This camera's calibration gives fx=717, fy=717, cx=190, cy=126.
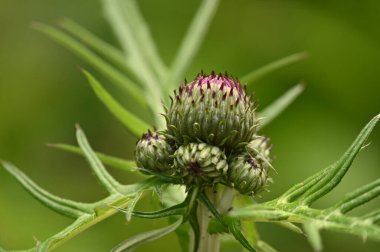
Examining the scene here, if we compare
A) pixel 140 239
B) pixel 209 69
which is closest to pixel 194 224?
pixel 140 239

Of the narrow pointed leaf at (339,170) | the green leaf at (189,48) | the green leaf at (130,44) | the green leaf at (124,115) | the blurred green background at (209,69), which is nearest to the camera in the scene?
the narrow pointed leaf at (339,170)

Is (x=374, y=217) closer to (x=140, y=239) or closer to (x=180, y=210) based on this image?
(x=180, y=210)

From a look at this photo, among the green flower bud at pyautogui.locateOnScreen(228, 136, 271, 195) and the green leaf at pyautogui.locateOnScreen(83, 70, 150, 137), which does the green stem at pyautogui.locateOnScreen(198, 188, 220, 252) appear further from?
the green leaf at pyautogui.locateOnScreen(83, 70, 150, 137)

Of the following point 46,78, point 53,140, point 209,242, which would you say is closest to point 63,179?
point 53,140

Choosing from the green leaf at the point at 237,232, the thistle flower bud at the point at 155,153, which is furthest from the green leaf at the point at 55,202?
the green leaf at the point at 237,232

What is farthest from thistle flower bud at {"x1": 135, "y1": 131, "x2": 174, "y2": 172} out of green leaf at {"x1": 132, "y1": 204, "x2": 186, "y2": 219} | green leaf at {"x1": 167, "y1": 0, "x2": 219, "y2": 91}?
green leaf at {"x1": 167, "y1": 0, "x2": 219, "y2": 91}

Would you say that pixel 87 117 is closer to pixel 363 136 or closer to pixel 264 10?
pixel 264 10

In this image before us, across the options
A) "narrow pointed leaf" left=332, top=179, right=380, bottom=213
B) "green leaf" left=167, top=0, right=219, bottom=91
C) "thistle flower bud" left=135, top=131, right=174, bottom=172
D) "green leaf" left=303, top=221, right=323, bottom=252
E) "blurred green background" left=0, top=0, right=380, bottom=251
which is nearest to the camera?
"green leaf" left=303, top=221, right=323, bottom=252

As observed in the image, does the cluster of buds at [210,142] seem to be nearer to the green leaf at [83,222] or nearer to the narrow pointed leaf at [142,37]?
the green leaf at [83,222]
